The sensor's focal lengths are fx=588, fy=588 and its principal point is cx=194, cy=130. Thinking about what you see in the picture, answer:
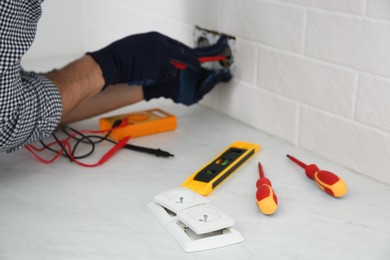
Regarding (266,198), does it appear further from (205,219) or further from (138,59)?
(138,59)

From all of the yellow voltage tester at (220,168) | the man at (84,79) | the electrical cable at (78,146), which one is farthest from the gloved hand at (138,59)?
the yellow voltage tester at (220,168)

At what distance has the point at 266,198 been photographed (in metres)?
0.91

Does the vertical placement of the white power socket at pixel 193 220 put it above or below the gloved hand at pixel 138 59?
below

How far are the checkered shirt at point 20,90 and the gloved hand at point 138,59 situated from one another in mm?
154

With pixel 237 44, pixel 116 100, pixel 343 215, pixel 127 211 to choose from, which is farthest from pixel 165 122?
pixel 343 215

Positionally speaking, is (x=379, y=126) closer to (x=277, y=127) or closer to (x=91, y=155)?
(x=277, y=127)

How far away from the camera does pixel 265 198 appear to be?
906 millimetres

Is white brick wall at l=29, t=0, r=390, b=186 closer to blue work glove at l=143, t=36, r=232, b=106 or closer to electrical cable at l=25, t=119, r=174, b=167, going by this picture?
blue work glove at l=143, t=36, r=232, b=106

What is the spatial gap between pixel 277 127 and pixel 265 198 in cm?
36

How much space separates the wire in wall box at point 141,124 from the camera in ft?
4.03

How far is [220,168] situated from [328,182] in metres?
0.19

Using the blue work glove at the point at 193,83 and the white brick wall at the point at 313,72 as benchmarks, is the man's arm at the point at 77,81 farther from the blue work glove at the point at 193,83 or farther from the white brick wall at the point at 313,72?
the white brick wall at the point at 313,72

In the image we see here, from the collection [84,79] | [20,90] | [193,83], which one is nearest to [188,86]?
[193,83]

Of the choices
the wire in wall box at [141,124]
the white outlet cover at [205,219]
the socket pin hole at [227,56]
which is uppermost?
the socket pin hole at [227,56]
